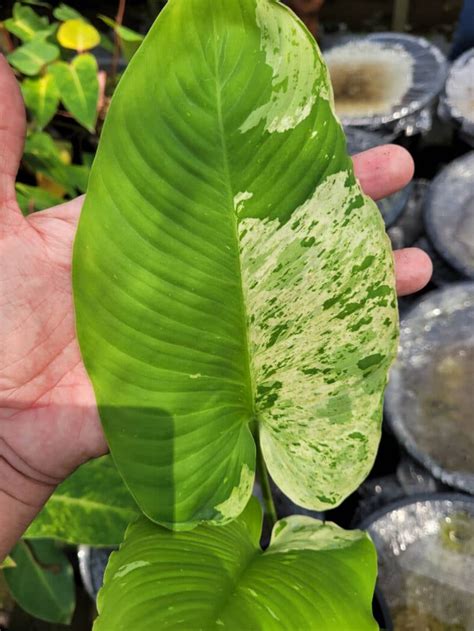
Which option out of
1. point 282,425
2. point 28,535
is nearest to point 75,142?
point 28,535

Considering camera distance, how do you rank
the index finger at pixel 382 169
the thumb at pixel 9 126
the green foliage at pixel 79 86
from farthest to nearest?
1. the green foliage at pixel 79 86
2. the index finger at pixel 382 169
3. the thumb at pixel 9 126

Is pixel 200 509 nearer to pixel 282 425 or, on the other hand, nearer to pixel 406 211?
pixel 282 425

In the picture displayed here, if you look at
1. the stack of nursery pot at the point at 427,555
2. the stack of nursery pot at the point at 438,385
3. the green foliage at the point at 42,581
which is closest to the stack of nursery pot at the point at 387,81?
the stack of nursery pot at the point at 438,385

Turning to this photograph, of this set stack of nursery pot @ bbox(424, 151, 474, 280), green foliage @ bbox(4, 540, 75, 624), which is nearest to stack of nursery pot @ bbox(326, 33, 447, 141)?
stack of nursery pot @ bbox(424, 151, 474, 280)

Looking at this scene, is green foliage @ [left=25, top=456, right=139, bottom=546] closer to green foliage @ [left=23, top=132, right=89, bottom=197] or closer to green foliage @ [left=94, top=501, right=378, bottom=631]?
green foliage @ [left=94, top=501, right=378, bottom=631]

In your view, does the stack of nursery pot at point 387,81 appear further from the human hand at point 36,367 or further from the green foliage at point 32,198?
A: the human hand at point 36,367

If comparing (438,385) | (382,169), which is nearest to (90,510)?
(382,169)

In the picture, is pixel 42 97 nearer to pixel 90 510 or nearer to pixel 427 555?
pixel 90 510

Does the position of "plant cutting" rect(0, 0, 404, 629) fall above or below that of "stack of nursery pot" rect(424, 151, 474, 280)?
above
